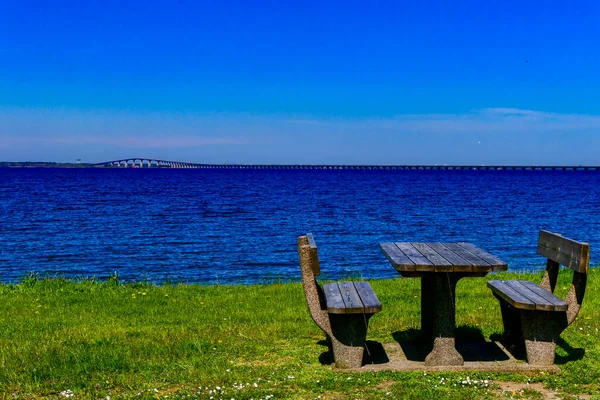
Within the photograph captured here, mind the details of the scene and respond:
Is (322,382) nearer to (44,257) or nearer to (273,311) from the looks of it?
(273,311)

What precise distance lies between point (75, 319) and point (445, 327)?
216 inches

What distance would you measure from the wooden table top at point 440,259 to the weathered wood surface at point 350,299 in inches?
18.2

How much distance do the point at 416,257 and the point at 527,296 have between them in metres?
1.24

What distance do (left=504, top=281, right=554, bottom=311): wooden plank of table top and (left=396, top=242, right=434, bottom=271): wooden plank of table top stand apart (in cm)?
115

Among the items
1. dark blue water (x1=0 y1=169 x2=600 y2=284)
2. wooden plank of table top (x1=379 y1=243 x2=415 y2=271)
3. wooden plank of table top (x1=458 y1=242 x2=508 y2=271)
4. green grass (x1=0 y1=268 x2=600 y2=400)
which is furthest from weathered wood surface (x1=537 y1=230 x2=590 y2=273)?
dark blue water (x1=0 y1=169 x2=600 y2=284)

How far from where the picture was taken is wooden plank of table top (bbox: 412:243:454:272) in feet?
19.6

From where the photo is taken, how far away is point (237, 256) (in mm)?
22844

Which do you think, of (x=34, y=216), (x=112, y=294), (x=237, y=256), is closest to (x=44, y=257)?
(x=237, y=256)

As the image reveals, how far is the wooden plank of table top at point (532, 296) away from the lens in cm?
608

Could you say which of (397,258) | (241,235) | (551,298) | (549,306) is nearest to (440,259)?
(397,258)

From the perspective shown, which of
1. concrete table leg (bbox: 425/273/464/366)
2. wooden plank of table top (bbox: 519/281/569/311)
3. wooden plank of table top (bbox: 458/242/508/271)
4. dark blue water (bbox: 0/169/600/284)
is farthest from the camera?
dark blue water (bbox: 0/169/600/284)

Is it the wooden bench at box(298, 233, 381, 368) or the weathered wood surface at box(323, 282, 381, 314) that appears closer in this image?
the weathered wood surface at box(323, 282, 381, 314)

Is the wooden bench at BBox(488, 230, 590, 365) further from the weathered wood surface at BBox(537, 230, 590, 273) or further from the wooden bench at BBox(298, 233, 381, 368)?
the wooden bench at BBox(298, 233, 381, 368)

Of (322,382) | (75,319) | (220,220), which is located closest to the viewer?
(322,382)
